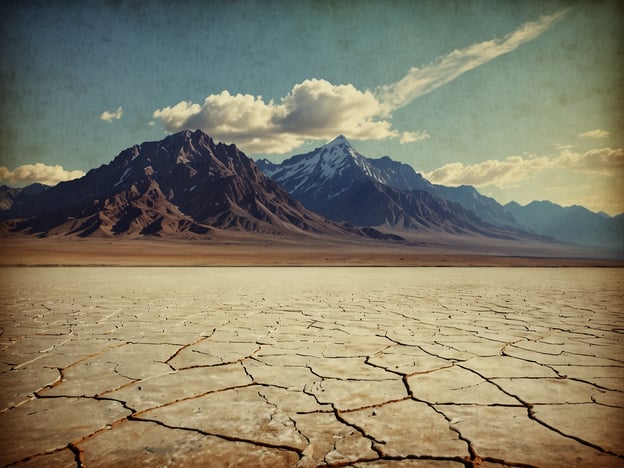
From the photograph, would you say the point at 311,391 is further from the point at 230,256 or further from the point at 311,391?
the point at 230,256

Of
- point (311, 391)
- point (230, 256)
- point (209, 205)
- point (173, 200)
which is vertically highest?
point (173, 200)

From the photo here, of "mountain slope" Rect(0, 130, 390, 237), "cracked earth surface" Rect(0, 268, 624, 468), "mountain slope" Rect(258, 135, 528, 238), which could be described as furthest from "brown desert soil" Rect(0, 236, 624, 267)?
"mountain slope" Rect(258, 135, 528, 238)

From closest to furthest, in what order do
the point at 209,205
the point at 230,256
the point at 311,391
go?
the point at 311,391
the point at 230,256
the point at 209,205

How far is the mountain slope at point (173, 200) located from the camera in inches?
2928

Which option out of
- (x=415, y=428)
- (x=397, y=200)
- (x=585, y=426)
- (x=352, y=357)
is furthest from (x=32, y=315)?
(x=397, y=200)

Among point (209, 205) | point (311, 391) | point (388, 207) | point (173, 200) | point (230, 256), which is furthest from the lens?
point (388, 207)

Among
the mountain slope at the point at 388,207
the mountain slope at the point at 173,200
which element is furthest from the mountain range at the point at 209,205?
the mountain slope at the point at 388,207

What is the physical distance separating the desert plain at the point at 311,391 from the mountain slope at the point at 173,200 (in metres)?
67.6

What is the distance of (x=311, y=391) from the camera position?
2496mm

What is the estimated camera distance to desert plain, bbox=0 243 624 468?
1773 mm

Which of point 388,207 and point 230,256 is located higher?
point 388,207

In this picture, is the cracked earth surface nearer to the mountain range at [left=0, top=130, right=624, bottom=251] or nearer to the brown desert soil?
the brown desert soil

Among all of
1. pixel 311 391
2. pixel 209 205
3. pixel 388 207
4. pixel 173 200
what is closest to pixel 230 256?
pixel 311 391

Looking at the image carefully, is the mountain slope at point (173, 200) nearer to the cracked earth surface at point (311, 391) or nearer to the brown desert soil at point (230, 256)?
the brown desert soil at point (230, 256)
